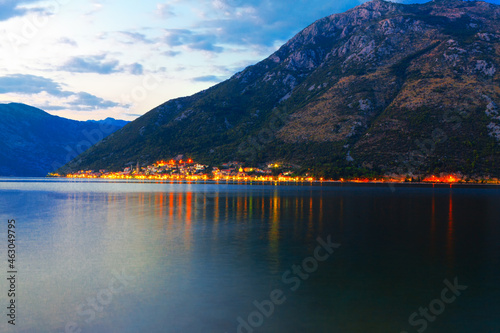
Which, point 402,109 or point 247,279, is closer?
point 247,279

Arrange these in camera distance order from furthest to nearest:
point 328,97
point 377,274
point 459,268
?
point 328,97, point 459,268, point 377,274

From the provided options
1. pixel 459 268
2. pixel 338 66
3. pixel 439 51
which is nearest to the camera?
pixel 459 268

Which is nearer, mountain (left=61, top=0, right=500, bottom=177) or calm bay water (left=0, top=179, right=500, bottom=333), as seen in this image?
calm bay water (left=0, top=179, right=500, bottom=333)

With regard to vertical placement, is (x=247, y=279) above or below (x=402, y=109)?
below

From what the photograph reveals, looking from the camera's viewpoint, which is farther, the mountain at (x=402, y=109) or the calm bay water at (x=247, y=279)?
the mountain at (x=402, y=109)

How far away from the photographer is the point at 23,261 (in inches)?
770

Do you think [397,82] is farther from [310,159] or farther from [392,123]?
[310,159]

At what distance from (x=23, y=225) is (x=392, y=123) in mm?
127409

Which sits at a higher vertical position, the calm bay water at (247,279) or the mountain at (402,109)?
the mountain at (402,109)

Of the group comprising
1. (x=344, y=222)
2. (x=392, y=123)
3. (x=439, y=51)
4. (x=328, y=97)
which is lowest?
(x=344, y=222)

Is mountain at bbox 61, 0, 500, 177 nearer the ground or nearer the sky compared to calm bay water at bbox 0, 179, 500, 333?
nearer the sky

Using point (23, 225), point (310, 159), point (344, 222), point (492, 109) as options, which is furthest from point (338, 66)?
point (23, 225)

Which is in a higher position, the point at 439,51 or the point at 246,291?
the point at 439,51

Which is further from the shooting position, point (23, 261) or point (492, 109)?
point (492, 109)
